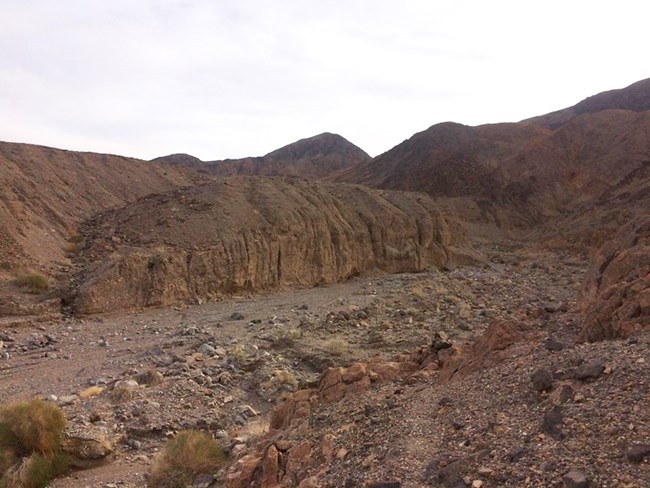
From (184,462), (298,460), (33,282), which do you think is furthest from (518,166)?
(298,460)

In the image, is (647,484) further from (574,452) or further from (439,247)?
(439,247)

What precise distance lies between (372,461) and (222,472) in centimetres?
282

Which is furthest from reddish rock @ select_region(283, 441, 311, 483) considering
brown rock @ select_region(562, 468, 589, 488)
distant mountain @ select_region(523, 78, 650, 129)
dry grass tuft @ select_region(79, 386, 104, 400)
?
distant mountain @ select_region(523, 78, 650, 129)

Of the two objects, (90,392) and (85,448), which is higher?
(90,392)

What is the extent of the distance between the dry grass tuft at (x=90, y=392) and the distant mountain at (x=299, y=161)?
7575cm

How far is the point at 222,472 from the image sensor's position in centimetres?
779

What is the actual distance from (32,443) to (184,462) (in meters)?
2.48

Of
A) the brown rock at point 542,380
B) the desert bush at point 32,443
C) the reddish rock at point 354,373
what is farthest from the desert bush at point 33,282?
the brown rock at point 542,380

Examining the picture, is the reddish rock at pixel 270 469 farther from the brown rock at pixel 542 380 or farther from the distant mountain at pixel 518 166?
→ the distant mountain at pixel 518 166

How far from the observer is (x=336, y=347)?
13812mm

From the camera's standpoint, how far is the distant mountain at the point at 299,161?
90938 millimetres

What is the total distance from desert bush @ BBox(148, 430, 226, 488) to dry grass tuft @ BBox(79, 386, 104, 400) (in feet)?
10.3

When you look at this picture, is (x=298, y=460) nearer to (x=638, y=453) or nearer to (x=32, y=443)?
(x=638, y=453)

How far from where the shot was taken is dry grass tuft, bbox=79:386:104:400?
35.6ft
